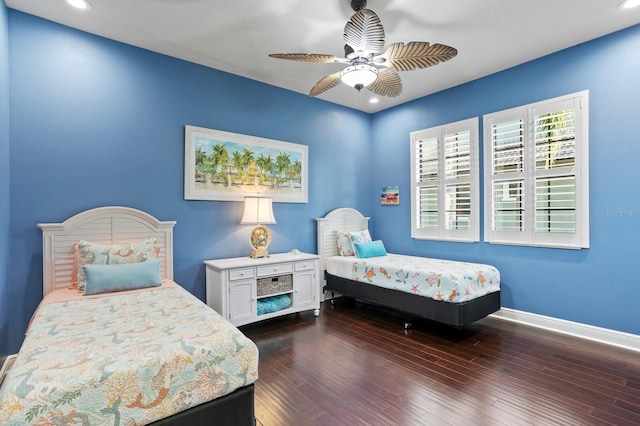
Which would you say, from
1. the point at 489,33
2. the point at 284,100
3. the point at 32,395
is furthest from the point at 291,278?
the point at 489,33

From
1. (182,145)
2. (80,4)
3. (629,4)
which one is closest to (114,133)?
(182,145)

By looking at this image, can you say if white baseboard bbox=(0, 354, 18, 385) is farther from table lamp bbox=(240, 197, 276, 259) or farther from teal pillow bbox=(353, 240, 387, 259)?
teal pillow bbox=(353, 240, 387, 259)

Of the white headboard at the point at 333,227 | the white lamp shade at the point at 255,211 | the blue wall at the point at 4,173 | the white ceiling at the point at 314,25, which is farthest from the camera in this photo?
the white headboard at the point at 333,227

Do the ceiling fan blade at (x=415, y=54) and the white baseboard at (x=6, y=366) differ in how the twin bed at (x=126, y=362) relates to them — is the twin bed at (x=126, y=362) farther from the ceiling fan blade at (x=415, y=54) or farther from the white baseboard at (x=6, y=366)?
the ceiling fan blade at (x=415, y=54)

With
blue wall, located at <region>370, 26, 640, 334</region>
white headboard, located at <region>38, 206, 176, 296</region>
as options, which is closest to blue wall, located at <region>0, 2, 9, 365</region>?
white headboard, located at <region>38, 206, 176, 296</region>

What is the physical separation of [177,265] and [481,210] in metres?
3.76

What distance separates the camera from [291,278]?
3850 mm

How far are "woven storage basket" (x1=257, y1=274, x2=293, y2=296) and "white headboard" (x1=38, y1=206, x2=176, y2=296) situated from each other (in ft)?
3.13

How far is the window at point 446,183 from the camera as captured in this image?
4.21 metres

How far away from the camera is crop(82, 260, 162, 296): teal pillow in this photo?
8.39 feet

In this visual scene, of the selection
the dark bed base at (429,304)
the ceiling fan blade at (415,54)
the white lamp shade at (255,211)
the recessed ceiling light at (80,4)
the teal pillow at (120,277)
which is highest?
the recessed ceiling light at (80,4)

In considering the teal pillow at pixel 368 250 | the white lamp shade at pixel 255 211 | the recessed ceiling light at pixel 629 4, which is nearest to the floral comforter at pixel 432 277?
the teal pillow at pixel 368 250

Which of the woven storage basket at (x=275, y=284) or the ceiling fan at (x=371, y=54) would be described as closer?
the ceiling fan at (x=371, y=54)

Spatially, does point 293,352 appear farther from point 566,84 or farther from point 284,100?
point 566,84
